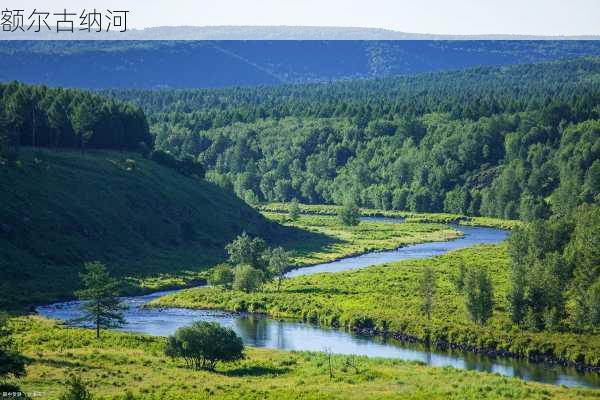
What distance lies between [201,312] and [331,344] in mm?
20278

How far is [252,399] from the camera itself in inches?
2552

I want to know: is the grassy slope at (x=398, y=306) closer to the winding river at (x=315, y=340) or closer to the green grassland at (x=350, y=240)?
the winding river at (x=315, y=340)

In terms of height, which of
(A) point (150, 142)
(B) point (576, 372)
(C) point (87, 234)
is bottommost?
(B) point (576, 372)

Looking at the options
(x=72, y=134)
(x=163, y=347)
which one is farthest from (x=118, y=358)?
(x=72, y=134)

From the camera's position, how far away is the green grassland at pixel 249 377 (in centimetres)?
6706

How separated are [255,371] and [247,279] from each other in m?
40.1

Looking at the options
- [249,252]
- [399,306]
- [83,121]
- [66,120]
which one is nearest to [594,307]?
[399,306]

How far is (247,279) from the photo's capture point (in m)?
116

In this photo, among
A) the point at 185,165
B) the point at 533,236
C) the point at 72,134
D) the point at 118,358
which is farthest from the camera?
the point at 185,165

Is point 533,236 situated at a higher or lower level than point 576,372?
higher

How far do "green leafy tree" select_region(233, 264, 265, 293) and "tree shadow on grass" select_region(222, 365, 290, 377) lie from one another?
38.1 metres

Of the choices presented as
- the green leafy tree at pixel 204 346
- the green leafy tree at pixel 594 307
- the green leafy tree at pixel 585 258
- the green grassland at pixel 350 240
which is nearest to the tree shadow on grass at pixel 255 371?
the green leafy tree at pixel 204 346

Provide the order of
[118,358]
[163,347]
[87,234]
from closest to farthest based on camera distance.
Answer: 1. [118,358]
2. [163,347]
3. [87,234]

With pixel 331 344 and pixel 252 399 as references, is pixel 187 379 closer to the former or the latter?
pixel 252 399
